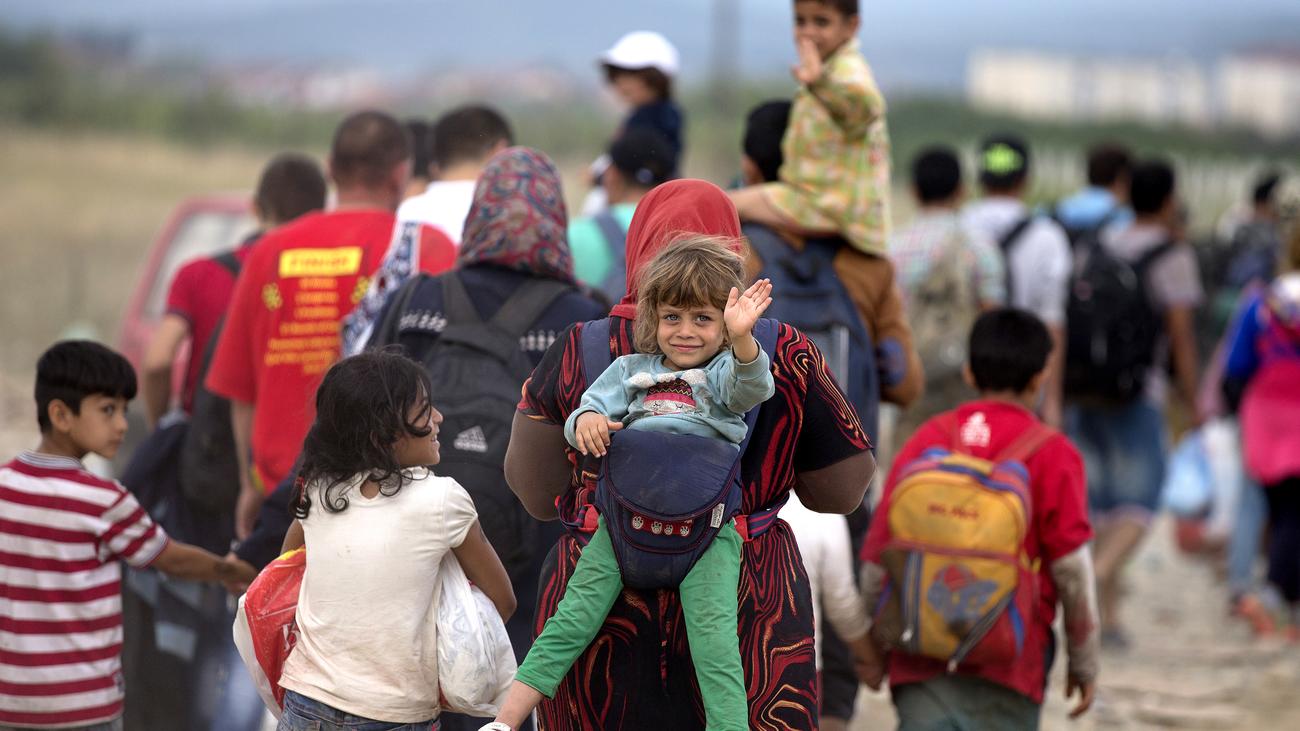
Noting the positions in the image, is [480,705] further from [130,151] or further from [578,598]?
[130,151]

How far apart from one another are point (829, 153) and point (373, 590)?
2188mm

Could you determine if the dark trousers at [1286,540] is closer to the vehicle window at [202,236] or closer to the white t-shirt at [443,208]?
the white t-shirt at [443,208]

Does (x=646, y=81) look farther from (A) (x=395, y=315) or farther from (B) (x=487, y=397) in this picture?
(B) (x=487, y=397)

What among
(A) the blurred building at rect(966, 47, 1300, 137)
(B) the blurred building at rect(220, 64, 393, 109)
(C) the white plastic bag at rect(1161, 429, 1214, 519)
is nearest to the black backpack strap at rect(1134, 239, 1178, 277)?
(C) the white plastic bag at rect(1161, 429, 1214, 519)

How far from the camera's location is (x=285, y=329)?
4.78 meters

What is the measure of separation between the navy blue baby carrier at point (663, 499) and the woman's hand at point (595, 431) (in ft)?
0.16

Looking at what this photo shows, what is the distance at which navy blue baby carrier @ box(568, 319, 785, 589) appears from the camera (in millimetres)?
2926

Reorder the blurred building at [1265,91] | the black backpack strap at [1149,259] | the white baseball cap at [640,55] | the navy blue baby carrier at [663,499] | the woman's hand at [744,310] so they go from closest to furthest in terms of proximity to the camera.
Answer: the woman's hand at [744,310]
the navy blue baby carrier at [663,499]
the white baseball cap at [640,55]
the black backpack strap at [1149,259]
the blurred building at [1265,91]

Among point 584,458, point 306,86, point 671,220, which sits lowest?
point 306,86

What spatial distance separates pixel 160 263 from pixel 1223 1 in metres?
23.0

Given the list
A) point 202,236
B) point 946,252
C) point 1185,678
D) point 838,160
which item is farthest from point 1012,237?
point 202,236

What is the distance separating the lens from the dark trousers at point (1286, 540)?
24.4ft

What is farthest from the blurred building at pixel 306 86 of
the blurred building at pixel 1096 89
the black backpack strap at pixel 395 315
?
the black backpack strap at pixel 395 315

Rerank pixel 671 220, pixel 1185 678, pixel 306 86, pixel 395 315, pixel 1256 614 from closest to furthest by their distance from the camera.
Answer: pixel 671 220 < pixel 395 315 < pixel 1185 678 < pixel 1256 614 < pixel 306 86
